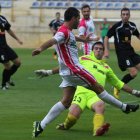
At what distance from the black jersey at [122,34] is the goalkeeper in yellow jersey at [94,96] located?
510 cm

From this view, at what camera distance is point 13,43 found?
1767 inches

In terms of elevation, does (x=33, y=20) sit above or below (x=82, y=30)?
below

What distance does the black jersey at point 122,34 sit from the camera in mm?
16516

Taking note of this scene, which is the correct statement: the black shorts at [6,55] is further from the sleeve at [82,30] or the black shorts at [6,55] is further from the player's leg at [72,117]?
the player's leg at [72,117]

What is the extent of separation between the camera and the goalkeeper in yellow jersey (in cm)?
1030

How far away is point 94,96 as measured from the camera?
35.9 ft

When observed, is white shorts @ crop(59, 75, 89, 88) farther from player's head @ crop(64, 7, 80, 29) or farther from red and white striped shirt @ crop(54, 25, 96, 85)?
player's head @ crop(64, 7, 80, 29)

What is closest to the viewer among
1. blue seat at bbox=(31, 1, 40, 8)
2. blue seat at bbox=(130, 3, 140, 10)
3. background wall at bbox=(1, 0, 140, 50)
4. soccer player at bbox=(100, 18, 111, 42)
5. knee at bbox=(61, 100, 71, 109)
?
knee at bbox=(61, 100, 71, 109)

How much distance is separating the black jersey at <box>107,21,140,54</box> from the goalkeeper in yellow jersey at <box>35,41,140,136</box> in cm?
510

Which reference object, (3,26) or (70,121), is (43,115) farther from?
(3,26)

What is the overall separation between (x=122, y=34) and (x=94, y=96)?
585 cm

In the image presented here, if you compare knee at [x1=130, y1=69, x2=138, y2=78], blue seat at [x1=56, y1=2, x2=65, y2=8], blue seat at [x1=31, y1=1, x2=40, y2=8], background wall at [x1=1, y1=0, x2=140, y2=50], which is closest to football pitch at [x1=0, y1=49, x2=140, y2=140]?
knee at [x1=130, y1=69, x2=138, y2=78]

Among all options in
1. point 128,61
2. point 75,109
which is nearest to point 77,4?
point 128,61

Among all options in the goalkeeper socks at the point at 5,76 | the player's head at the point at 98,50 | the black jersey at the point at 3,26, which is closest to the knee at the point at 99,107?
the player's head at the point at 98,50
